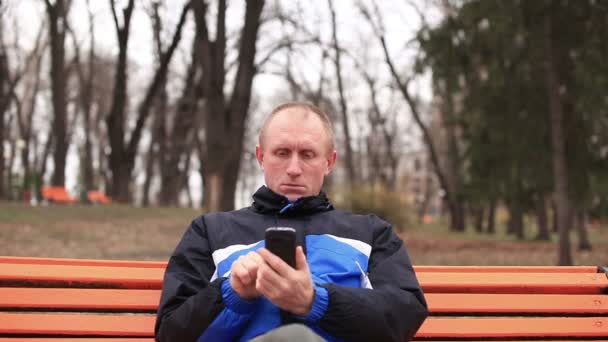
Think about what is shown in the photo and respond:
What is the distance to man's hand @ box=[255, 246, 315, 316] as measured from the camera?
2076 mm

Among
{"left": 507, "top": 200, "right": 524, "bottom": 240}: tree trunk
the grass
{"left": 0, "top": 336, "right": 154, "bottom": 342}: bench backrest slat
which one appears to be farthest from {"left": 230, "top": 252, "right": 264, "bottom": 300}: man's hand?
{"left": 507, "top": 200, "right": 524, "bottom": 240}: tree trunk

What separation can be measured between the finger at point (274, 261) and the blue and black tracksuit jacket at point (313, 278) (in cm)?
24

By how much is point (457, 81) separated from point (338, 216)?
11.0 m

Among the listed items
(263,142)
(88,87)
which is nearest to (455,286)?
(263,142)

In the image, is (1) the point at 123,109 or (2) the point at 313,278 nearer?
(2) the point at 313,278

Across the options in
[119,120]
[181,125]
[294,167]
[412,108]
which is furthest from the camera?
[181,125]

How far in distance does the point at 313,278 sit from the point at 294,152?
0.48m

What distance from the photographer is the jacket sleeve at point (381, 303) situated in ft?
7.68

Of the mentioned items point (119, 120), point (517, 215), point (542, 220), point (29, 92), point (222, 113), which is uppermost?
point (29, 92)

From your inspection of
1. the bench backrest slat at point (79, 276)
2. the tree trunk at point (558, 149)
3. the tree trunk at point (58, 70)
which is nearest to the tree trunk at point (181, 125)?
the tree trunk at point (58, 70)

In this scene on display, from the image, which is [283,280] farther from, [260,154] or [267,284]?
[260,154]

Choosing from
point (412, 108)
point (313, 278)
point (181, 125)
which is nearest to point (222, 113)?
point (313, 278)

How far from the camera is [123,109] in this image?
22.7m

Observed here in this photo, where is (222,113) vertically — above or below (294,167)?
above
